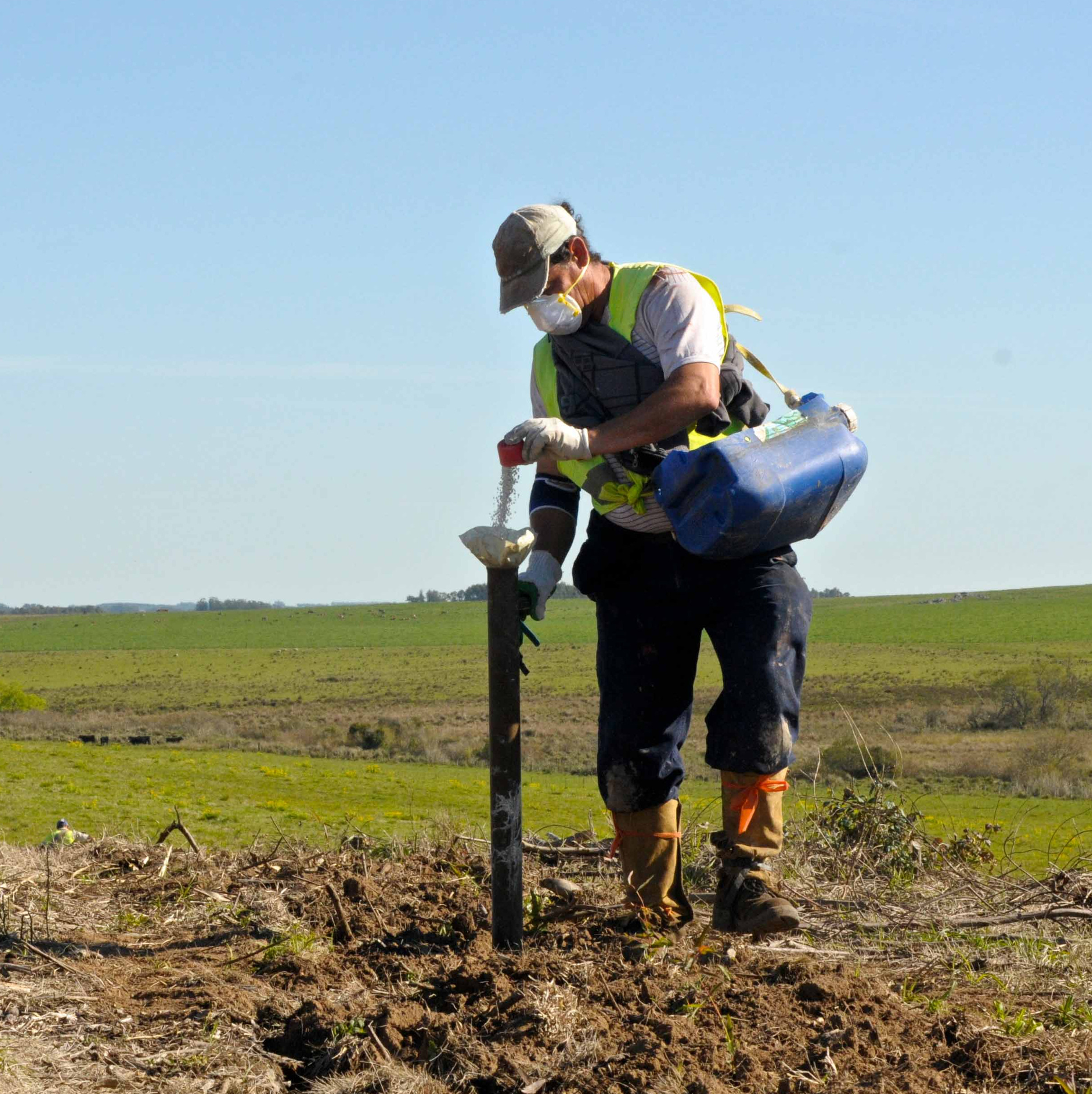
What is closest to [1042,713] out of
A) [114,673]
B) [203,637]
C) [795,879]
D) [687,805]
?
[687,805]

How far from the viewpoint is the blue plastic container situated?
3.58 m

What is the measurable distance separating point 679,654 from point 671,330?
974 millimetres

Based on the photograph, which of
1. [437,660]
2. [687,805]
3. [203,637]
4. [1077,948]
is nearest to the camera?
[1077,948]

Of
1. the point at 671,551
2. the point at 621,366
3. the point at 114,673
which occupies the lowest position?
the point at 114,673

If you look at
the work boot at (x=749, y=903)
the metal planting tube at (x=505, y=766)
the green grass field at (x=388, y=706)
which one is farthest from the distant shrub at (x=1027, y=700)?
the metal planting tube at (x=505, y=766)

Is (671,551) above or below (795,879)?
above

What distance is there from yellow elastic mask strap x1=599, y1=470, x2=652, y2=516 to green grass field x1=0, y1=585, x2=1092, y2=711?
1598 inches

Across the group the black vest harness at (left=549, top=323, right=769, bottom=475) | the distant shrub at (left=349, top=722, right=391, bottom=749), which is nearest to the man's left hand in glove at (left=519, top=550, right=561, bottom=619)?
the black vest harness at (left=549, top=323, right=769, bottom=475)

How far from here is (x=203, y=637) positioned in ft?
379

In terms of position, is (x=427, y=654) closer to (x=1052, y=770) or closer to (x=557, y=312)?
(x=1052, y=770)

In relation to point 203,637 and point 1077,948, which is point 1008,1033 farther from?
point 203,637

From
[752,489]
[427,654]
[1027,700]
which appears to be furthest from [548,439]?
[427,654]

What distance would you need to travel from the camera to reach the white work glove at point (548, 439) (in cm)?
361

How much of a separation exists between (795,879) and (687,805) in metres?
7.51
